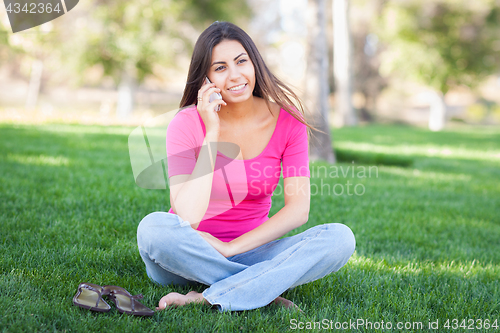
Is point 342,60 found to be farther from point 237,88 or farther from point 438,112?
point 237,88

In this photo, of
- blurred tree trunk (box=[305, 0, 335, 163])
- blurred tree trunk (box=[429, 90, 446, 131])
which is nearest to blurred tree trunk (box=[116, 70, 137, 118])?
blurred tree trunk (box=[305, 0, 335, 163])

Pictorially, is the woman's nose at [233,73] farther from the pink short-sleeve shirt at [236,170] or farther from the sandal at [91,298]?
the sandal at [91,298]

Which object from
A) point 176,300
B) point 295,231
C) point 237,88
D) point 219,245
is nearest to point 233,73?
point 237,88

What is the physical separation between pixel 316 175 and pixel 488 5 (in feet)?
58.0

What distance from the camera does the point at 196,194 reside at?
2449 millimetres

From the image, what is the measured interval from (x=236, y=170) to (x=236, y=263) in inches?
24.1

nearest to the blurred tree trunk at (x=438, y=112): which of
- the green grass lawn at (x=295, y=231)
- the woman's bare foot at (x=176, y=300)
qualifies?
the green grass lawn at (x=295, y=231)

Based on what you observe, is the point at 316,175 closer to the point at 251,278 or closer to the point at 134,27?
the point at 251,278

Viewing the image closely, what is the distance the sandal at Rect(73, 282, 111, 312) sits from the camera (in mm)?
2209

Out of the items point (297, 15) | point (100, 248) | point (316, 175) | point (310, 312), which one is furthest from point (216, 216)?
point (297, 15)

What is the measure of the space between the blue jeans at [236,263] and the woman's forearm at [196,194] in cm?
18

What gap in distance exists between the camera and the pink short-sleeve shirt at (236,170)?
259 centimetres

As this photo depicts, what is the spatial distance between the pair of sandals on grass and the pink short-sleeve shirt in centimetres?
60

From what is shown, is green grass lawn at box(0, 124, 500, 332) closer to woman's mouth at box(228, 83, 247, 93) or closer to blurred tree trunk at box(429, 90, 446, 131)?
woman's mouth at box(228, 83, 247, 93)
